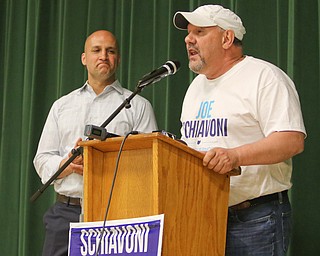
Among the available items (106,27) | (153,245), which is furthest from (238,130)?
(106,27)

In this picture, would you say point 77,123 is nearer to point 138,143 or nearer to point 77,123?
point 77,123

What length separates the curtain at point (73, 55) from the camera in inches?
125

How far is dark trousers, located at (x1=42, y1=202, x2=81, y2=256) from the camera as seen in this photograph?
2.98 metres

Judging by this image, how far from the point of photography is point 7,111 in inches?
164

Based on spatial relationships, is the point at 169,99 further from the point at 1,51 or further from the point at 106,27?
the point at 1,51

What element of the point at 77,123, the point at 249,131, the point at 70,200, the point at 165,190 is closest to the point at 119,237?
the point at 165,190

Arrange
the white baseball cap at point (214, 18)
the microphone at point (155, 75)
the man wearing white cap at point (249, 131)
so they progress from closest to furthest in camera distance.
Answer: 1. the man wearing white cap at point (249, 131)
2. the microphone at point (155, 75)
3. the white baseball cap at point (214, 18)

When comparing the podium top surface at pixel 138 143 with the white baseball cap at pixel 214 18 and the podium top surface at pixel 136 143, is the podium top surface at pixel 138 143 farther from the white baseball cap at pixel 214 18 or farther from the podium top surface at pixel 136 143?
the white baseball cap at pixel 214 18

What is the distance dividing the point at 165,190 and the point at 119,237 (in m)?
0.20

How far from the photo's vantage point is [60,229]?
9.85ft

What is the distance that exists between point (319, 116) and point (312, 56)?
1.03 ft

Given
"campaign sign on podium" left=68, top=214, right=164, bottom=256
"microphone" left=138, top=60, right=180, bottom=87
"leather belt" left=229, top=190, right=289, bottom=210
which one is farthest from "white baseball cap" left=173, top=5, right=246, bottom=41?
"campaign sign on podium" left=68, top=214, right=164, bottom=256

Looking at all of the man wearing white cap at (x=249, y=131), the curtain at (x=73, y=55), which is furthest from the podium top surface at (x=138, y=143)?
the curtain at (x=73, y=55)

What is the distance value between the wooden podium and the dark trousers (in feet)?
3.42
